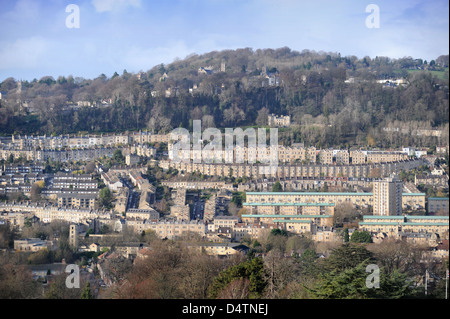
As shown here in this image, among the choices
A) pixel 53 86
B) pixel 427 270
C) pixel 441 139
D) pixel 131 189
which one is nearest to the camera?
pixel 427 270

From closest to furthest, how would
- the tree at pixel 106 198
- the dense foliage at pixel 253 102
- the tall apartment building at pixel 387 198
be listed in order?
the tall apartment building at pixel 387 198
the tree at pixel 106 198
the dense foliage at pixel 253 102

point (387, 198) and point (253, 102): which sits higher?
point (253, 102)

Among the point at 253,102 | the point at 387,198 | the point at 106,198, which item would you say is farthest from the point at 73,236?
the point at 253,102

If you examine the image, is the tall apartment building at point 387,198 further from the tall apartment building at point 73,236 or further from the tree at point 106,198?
the tall apartment building at point 73,236

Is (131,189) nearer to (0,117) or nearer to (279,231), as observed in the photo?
(279,231)

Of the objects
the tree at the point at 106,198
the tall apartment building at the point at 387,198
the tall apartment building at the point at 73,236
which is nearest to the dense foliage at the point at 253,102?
the tall apartment building at the point at 387,198

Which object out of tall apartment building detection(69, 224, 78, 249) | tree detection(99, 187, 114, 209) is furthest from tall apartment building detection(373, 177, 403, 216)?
tall apartment building detection(69, 224, 78, 249)

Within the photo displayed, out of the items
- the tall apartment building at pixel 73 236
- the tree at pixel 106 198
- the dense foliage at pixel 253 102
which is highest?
the dense foliage at pixel 253 102

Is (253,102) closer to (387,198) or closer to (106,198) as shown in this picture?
(106,198)
